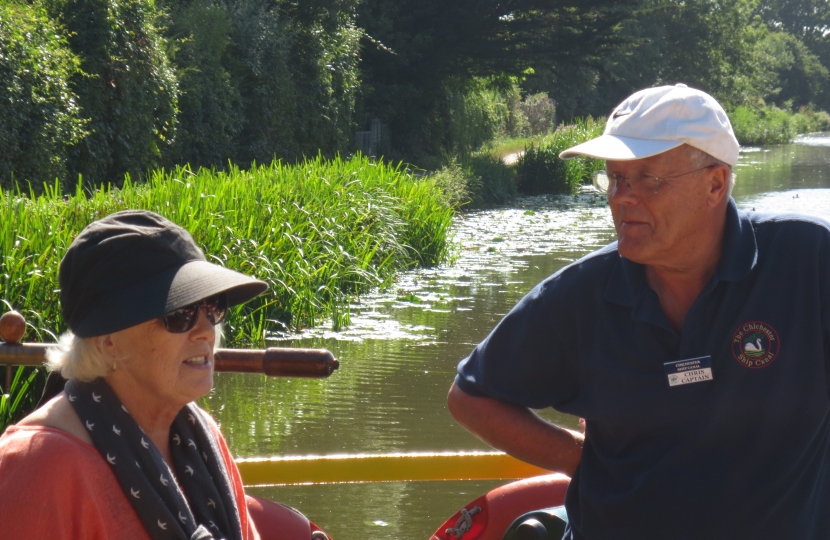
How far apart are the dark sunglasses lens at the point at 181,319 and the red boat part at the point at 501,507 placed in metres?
0.91

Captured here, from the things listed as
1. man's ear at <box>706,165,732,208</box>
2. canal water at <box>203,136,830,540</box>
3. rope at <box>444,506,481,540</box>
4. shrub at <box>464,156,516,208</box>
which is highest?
man's ear at <box>706,165,732,208</box>

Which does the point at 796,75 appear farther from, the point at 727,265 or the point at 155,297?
the point at 155,297

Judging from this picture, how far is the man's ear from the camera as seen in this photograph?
2.03m

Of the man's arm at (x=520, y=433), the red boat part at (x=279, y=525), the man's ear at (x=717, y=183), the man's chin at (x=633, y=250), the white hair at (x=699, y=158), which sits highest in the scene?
the white hair at (x=699, y=158)

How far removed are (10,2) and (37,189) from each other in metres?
1.92

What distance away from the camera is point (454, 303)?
899 centimetres

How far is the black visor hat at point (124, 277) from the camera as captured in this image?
1733 mm

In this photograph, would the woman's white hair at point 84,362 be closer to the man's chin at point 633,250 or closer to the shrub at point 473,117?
the man's chin at point 633,250

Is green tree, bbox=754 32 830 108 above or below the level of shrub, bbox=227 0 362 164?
above

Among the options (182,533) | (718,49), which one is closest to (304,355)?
(182,533)

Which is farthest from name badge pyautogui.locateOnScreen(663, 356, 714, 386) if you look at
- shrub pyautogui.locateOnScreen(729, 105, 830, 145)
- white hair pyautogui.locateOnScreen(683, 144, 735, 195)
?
shrub pyautogui.locateOnScreen(729, 105, 830, 145)

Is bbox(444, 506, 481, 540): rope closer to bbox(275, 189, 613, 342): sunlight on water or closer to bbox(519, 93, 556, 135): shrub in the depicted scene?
bbox(275, 189, 613, 342): sunlight on water

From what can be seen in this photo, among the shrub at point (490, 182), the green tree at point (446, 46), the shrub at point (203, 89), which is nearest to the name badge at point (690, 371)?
the shrub at point (203, 89)

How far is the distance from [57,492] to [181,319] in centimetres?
39
